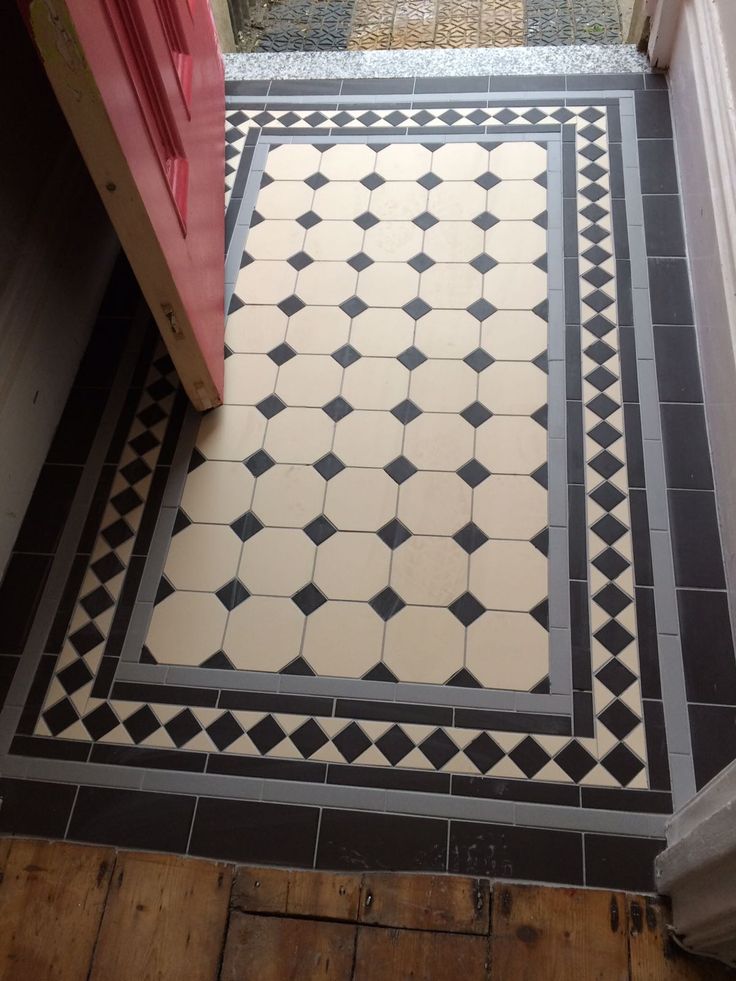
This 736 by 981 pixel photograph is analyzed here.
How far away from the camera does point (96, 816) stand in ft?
5.98

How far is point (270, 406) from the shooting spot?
2.33 meters

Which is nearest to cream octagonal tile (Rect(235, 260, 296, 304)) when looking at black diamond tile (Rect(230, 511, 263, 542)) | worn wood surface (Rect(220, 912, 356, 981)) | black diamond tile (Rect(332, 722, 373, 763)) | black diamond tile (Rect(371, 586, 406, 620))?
black diamond tile (Rect(230, 511, 263, 542))

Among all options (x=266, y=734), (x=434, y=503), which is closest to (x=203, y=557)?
(x=266, y=734)

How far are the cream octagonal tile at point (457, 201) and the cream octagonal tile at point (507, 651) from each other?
1231 mm

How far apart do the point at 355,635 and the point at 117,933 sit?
74cm

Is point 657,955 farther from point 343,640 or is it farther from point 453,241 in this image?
point 453,241

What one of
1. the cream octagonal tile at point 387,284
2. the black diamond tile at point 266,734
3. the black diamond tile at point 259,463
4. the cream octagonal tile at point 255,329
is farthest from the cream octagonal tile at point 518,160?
the black diamond tile at point 266,734

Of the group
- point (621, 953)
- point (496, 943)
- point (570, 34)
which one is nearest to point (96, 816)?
point (496, 943)

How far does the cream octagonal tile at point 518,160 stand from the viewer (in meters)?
2.69

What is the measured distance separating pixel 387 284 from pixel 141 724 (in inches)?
52.6

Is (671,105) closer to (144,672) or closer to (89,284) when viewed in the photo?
(89,284)

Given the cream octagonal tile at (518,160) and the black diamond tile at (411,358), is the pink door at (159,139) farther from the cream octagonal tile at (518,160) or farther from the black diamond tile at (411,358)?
the cream octagonal tile at (518,160)

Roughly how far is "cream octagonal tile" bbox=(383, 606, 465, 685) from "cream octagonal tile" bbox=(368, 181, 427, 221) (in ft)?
4.06

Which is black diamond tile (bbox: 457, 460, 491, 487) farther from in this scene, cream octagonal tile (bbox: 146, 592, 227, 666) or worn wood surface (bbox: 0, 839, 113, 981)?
worn wood surface (bbox: 0, 839, 113, 981)
